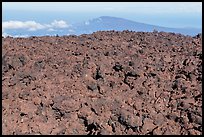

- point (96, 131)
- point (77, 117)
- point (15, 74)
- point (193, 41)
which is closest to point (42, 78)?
point (15, 74)

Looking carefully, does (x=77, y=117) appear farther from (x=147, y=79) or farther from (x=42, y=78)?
(x=147, y=79)

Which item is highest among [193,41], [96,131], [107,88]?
[193,41]

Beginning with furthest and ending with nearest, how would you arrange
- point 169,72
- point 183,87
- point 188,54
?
point 188,54 < point 169,72 < point 183,87

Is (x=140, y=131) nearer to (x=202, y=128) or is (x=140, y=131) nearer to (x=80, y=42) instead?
(x=202, y=128)

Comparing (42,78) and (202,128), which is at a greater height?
(42,78)

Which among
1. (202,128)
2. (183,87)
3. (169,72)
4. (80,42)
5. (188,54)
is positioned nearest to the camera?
(202,128)

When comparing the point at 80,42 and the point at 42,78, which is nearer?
the point at 42,78
